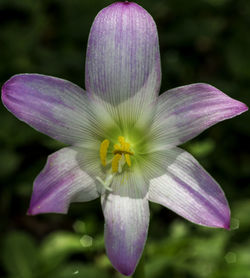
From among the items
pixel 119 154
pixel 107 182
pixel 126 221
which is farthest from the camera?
pixel 119 154

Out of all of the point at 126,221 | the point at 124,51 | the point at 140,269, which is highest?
the point at 124,51

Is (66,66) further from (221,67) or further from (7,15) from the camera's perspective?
(221,67)

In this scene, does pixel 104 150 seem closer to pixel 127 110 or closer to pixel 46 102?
pixel 127 110

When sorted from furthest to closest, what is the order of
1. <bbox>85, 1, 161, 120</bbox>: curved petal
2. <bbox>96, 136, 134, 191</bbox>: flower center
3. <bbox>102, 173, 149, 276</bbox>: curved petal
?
<bbox>96, 136, 134, 191</bbox>: flower center, <bbox>85, 1, 161, 120</bbox>: curved petal, <bbox>102, 173, 149, 276</bbox>: curved petal

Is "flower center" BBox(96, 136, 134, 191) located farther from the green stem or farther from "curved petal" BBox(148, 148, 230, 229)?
the green stem

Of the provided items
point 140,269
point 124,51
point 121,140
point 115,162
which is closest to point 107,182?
point 115,162

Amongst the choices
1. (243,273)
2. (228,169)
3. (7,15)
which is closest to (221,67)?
(228,169)

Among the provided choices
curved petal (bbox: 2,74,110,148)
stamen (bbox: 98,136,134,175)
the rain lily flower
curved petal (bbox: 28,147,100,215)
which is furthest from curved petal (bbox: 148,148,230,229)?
curved petal (bbox: 2,74,110,148)
